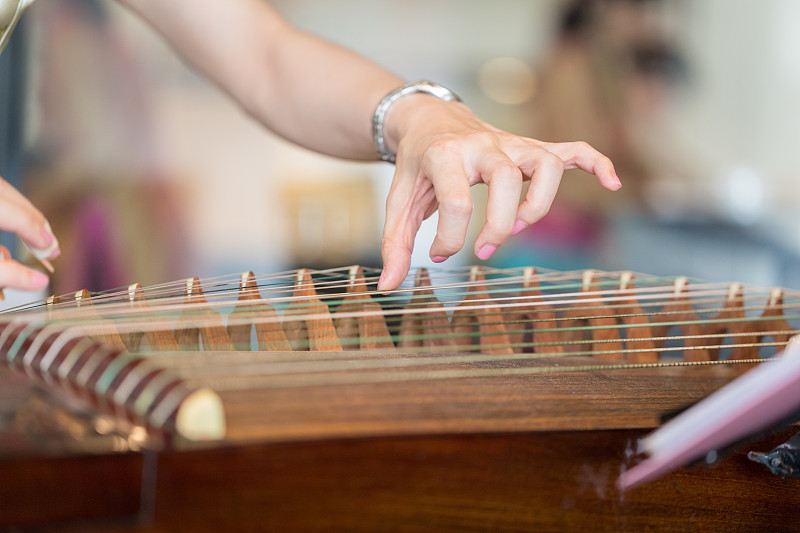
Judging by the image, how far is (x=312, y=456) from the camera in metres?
0.50

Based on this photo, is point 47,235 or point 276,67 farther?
point 276,67

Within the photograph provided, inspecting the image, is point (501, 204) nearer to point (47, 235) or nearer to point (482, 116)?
point (47, 235)

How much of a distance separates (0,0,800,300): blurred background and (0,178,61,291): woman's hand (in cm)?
262

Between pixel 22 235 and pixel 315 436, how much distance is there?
467 millimetres

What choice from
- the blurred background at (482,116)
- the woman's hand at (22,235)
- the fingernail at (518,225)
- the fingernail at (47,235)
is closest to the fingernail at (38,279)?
the woman's hand at (22,235)

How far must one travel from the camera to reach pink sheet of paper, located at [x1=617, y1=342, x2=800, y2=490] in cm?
43

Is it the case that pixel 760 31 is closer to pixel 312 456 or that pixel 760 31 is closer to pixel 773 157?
pixel 773 157

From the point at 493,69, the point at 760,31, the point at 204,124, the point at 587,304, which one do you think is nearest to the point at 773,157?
the point at 760,31

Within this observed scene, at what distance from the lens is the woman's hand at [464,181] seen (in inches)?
32.9

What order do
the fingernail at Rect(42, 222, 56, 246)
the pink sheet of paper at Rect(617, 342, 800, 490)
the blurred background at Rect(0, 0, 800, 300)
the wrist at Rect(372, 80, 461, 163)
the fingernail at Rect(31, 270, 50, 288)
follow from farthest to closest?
the blurred background at Rect(0, 0, 800, 300) → the wrist at Rect(372, 80, 461, 163) → the fingernail at Rect(42, 222, 56, 246) → the fingernail at Rect(31, 270, 50, 288) → the pink sheet of paper at Rect(617, 342, 800, 490)

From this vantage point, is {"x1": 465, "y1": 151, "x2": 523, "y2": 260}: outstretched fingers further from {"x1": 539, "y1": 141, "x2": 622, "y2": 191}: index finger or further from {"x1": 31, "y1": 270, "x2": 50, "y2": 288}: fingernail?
{"x1": 31, "y1": 270, "x2": 50, "y2": 288}: fingernail

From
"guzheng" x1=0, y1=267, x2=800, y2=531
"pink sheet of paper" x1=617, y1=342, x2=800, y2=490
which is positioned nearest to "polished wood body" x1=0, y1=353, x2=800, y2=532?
"guzheng" x1=0, y1=267, x2=800, y2=531

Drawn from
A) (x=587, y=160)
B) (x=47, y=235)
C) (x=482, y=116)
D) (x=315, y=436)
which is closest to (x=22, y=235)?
(x=47, y=235)

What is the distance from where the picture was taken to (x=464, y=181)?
856mm
